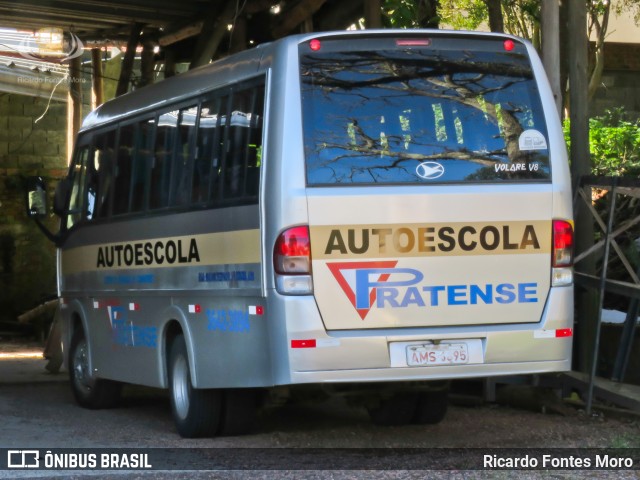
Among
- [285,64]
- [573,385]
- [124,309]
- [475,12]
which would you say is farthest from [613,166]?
[475,12]

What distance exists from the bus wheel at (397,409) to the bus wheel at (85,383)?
296 cm

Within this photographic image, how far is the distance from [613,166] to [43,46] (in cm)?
981

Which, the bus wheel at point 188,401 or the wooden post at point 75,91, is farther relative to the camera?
the wooden post at point 75,91

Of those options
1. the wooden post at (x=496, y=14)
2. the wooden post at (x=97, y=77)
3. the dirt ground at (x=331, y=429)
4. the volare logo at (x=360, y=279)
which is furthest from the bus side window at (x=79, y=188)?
the wooden post at (x=97, y=77)

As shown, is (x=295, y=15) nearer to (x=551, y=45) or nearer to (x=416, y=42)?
(x=551, y=45)

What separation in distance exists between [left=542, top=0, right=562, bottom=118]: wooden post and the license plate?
357 centimetres

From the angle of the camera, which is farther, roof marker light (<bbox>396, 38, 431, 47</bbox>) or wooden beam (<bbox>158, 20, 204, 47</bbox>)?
wooden beam (<bbox>158, 20, 204, 47</bbox>)

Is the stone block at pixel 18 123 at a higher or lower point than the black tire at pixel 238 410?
higher

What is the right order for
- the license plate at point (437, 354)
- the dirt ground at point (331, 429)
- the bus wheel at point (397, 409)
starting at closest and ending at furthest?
the license plate at point (437, 354) < the dirt ground at point (331, 429) < the bus wheel at point (397, 409)

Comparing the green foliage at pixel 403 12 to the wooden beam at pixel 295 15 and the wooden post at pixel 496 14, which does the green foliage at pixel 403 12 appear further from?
the wooden beam at pixel 295 15

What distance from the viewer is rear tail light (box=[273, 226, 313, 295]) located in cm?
823

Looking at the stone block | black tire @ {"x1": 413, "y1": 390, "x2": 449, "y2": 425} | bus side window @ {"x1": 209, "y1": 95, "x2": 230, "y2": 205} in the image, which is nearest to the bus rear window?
bus side window @ {"x1": 209, "y1": 95, "x2": 230, "y2": 205}

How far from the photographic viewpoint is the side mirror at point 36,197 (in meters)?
12.6

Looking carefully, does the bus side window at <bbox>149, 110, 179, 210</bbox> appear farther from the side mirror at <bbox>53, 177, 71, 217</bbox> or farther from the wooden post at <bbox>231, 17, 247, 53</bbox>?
the wooden post at <bbox>231, 17, 247, 53</bbox>
